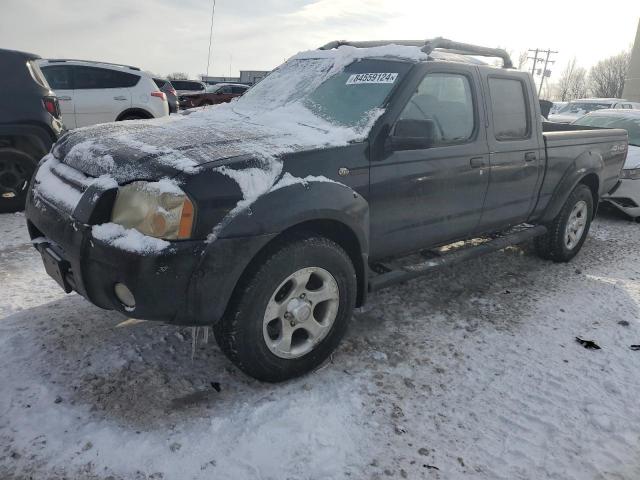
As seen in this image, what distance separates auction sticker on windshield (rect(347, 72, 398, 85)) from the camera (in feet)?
11.0

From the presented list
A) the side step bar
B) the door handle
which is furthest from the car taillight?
the door handle

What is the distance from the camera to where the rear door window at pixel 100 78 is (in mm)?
9258

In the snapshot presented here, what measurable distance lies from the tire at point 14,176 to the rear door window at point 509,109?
4942 millimetres

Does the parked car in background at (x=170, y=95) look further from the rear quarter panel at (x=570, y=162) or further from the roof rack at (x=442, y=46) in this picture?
the rear quarter panel at (x=570, y=162)

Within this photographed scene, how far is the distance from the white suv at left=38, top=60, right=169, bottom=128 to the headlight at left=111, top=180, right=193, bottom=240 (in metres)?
7.75

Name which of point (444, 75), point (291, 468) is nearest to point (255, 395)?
point (291, 468)

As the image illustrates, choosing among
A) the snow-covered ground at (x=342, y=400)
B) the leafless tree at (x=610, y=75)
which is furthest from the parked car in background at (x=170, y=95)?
the leafless tree at (x=610, y=75)

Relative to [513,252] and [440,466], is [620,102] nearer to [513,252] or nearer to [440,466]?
[513,252]

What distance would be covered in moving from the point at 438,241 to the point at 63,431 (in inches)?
103

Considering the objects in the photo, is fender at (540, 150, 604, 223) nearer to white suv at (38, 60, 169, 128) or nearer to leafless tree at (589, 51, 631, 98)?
white suv at (38, 60, 169, 128)

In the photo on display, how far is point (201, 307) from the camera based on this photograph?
7.82 ft

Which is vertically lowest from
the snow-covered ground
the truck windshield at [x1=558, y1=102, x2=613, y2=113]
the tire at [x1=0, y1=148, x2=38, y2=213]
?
the snow-covered ground

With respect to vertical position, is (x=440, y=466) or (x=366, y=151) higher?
(x=366, y=151)

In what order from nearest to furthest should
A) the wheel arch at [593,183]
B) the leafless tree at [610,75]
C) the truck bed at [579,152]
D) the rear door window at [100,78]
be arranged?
the truck bed at [579,152]
the wheel arch at [593,183]
the rear door window at [100,78]
the leafless tree at [610,75]
